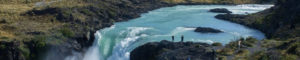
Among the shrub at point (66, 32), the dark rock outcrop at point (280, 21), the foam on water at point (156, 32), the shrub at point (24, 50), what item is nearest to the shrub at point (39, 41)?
the shrub at point (24, 50)

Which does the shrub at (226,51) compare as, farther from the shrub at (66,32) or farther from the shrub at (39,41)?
the shrub at (39,41)

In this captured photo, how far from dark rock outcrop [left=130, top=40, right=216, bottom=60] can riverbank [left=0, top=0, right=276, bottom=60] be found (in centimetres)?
1238

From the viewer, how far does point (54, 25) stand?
6956 cm

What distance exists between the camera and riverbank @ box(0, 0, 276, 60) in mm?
58156

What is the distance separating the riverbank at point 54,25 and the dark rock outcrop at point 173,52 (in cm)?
1238

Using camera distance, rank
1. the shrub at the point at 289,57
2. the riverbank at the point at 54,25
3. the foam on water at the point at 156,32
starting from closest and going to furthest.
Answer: the shrub at the point at 289,57 < the riverbank at the point at 54,25 < the foam on water at the point at 156,32

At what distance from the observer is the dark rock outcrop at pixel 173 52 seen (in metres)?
48.6

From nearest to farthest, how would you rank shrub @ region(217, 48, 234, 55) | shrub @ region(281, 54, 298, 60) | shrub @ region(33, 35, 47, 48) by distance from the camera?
1. shrub @ region(281, 54, 298, 60)
2. shrub @ region(217, 48, 234, 55)
3. shrub @ region(33, 35, 47, 48)

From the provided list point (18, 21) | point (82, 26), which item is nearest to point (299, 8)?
point (82, 26)

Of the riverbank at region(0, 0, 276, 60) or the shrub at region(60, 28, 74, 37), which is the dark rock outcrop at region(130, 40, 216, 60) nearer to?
the riverbank at region(0, 0, 276, 60)

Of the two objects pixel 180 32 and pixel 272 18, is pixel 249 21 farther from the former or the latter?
pixel 180 32

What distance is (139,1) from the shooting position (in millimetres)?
112000

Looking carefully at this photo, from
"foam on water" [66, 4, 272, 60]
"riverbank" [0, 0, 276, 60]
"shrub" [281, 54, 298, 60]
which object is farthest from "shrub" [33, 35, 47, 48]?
"shrub" [281, 54, 298, 60]

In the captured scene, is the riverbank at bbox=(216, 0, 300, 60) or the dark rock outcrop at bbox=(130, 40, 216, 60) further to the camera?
the dark rock outcrop at bbox=(130, 40, 216, 60)
